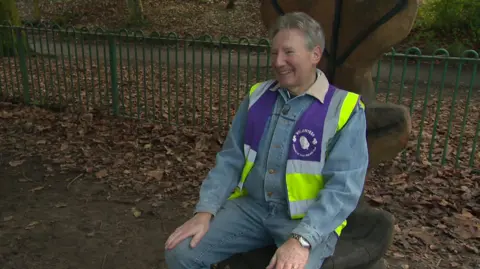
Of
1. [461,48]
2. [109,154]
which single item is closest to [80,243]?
[109,154]

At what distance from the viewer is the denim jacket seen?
6.20 ft

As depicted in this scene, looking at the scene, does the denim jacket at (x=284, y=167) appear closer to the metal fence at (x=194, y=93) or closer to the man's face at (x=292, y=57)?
the man's face at (x=292, y=57)

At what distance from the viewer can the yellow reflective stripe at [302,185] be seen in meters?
1.99

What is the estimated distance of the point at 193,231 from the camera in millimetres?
2074

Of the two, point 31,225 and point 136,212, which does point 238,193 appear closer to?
point 136,212

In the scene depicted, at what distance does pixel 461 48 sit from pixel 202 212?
34.5ft

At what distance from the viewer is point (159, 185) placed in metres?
4.64

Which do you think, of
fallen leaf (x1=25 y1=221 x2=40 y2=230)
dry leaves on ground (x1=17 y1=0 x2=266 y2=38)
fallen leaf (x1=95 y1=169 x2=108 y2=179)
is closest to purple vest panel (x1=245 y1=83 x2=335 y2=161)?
fallen leaf (x1=25 y1=221 x2=40 y2=230)

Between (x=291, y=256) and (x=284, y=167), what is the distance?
381mm

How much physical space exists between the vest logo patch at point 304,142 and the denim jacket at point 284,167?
0.15 feet

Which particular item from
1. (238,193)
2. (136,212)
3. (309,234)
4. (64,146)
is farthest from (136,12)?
(309,234)

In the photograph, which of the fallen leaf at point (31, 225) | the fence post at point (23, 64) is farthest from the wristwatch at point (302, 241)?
the fence post at point (23, 64)

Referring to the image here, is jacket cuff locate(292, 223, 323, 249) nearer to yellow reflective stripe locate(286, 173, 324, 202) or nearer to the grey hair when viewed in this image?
yellow reflective stripe locate(286, 173, 324, 202)

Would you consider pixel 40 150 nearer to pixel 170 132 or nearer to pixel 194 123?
pixel 170 132
